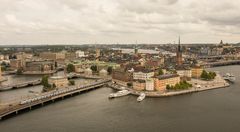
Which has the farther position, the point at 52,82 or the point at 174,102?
the point at 52,82

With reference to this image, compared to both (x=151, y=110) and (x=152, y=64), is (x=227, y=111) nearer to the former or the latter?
(x=151, y=110)

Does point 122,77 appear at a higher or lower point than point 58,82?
higher

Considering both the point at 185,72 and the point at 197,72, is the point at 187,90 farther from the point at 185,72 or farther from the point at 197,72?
the point at 197,72

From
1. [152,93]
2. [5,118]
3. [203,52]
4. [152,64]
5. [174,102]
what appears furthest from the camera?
[203,52]

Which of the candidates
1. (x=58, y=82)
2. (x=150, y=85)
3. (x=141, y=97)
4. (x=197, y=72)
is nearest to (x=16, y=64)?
(x=58, y=82)

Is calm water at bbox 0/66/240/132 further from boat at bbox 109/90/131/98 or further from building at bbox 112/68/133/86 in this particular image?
building at bbox 112/68/133/86

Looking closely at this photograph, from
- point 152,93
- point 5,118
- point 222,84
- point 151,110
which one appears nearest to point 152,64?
point 222,84

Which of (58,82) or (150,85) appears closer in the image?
(150,85)
